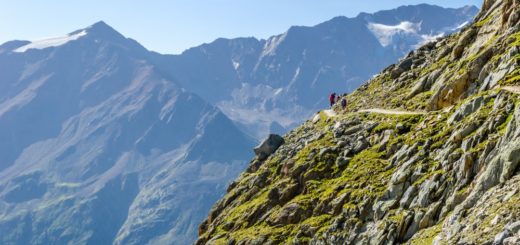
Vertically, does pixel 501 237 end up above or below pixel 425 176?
below

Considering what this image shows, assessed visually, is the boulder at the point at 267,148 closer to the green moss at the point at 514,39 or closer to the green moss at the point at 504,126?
the green moss at the point at 514,39

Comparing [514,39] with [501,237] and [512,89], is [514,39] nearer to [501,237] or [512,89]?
[512,89]

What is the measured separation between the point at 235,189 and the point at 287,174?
1346 centimetres

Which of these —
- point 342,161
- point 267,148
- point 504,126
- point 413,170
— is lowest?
point 413,170

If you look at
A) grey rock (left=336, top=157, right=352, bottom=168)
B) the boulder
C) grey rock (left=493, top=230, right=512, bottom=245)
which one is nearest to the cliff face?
grey rock (left=493, top=230, right=512, bottom=245)

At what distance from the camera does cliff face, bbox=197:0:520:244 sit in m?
38.0

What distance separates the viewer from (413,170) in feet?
159

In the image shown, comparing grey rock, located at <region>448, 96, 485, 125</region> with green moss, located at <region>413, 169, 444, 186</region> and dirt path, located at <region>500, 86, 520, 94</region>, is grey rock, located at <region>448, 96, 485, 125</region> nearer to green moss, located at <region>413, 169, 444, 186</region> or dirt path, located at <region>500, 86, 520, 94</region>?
dirt path, located at <region>500, 86, 520, 94</region>

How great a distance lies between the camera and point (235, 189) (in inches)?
3250

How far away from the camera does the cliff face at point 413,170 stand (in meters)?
38.0

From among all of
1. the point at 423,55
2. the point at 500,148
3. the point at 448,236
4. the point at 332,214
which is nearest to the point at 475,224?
the point at 448,236

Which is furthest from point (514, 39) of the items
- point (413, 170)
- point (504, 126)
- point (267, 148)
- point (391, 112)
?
point (267, 148)

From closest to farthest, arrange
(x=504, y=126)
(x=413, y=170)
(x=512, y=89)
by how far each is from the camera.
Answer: (x=504, y=126) → (x=512, y=89) → (x=413, y=170)

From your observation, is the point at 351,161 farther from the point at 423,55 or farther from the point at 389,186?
the point at 423,55
